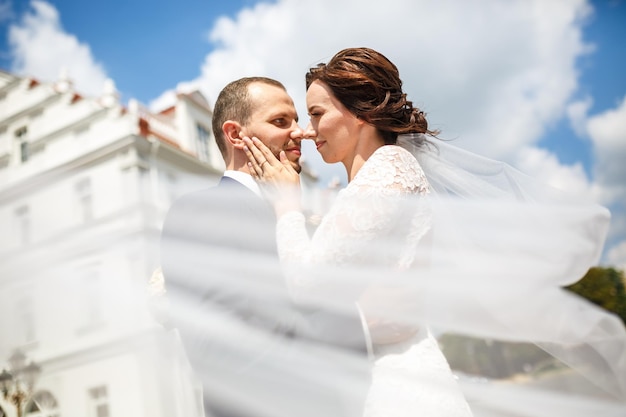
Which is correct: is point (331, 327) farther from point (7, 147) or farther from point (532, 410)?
point (7, 147)

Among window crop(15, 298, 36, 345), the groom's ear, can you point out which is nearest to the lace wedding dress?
the groom's ear

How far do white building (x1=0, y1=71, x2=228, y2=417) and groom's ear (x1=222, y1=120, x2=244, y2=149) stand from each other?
1.45 m

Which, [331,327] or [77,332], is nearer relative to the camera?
[331,327]

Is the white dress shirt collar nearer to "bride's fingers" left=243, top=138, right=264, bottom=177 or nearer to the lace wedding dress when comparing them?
"bride's fingers" left=243, top=138, right=264, bottom=177

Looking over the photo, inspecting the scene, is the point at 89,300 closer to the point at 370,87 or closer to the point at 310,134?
the point at 310,134

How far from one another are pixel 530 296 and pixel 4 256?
18.5 ft

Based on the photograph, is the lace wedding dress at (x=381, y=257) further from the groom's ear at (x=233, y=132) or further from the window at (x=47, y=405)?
the window at (x=47, y=405)

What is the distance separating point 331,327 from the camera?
1.88 m

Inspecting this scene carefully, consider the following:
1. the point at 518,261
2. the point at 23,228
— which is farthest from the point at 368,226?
the point at 23,228

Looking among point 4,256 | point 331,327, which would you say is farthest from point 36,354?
point 331,327

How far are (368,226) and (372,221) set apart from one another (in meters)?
0.02

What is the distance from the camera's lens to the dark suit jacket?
1737 mm

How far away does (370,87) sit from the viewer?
214cm

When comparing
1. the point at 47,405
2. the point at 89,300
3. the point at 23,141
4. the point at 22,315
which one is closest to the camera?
the point at 22,315
